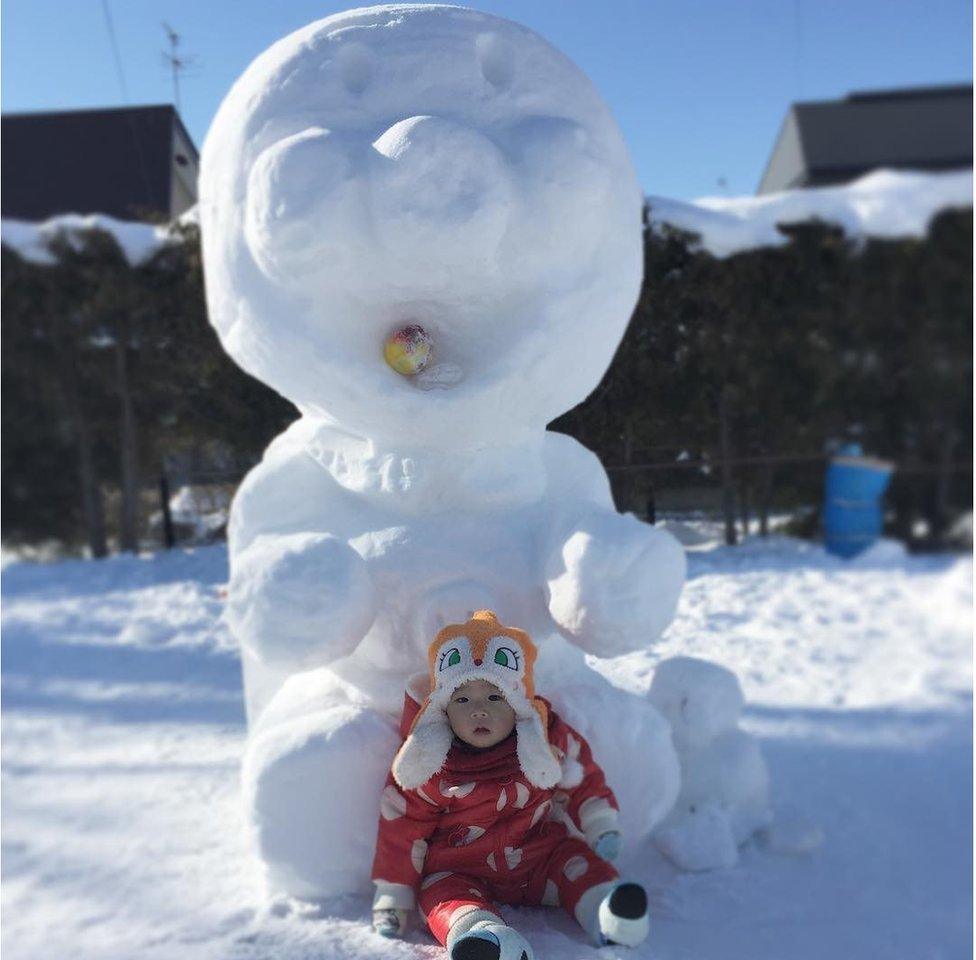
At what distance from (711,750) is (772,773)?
1.20 feet

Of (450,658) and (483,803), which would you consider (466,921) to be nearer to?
(483,803)

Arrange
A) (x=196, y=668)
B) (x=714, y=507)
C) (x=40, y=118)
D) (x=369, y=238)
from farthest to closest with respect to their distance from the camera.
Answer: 1. (x=196, y=668)
2. (x=40, y=118)
3. (x=714, y=507)
4. (x=369, y=238)

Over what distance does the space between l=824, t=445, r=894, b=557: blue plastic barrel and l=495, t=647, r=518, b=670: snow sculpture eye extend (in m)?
1.04

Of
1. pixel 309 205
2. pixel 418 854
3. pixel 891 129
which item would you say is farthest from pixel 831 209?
pixel 418 854

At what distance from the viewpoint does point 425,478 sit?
1541mm

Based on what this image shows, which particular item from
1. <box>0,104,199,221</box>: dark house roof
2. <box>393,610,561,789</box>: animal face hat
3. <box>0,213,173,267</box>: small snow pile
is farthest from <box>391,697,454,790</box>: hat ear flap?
<box>0,213,173,267</box>: small snow pile

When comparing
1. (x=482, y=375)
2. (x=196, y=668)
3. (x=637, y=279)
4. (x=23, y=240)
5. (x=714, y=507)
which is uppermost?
(x=23, y=240)

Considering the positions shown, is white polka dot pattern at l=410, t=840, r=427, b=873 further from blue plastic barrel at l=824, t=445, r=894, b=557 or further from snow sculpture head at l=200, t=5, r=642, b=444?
blue plastic barrel at l=824, t=445, r=894, b=557

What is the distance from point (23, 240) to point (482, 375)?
261 cm

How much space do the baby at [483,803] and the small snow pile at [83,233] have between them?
2044 millimetres

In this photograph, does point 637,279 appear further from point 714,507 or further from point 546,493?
point 714,507

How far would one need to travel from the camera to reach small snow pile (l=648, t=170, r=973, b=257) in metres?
1.52

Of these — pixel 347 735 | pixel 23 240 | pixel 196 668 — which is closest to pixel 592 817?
pixel 347 735

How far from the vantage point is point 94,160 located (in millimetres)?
2389
